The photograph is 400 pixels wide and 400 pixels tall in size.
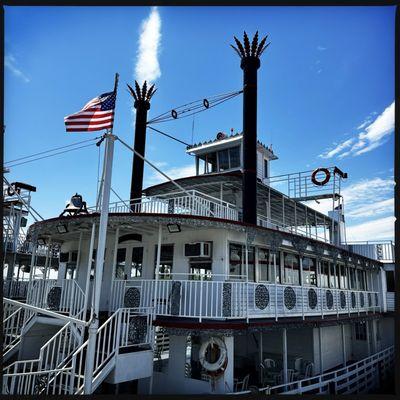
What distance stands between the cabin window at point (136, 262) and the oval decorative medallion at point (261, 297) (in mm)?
4293

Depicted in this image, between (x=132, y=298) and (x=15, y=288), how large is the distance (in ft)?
55.1

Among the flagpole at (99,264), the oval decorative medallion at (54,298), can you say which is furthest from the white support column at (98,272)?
the oval decorative medallion at (54,298)

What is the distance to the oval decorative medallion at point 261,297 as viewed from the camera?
10.8m

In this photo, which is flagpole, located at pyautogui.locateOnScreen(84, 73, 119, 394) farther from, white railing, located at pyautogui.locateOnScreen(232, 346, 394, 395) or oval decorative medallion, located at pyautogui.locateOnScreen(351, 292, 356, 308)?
oval decorative medallion, located at pyautogui.locateOnScreen(351, 292, 356, 308)

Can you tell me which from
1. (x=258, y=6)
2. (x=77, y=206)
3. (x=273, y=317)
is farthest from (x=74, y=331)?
(x=258, y=6)

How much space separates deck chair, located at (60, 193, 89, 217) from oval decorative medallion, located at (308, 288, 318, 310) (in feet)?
27.3

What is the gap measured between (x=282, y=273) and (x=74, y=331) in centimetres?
809

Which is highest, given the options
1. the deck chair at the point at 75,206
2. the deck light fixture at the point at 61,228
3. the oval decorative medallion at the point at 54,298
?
the deck chair at the point at 75,206

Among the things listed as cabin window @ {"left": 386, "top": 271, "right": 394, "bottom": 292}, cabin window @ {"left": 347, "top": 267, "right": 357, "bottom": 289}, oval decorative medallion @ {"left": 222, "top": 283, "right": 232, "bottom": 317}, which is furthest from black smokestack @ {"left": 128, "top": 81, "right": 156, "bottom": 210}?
cabin window @ {"left": 386, "top": 271, "right": 394, "bottom": 292}

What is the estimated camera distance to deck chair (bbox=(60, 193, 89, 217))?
12.4 meters

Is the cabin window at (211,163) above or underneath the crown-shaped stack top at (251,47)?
underneath

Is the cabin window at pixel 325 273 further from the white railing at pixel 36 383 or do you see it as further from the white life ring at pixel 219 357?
the white railing at pixel 36 383

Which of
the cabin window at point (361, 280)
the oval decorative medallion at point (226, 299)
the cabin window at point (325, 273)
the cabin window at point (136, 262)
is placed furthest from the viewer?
the cabin window at point (361, 280)
